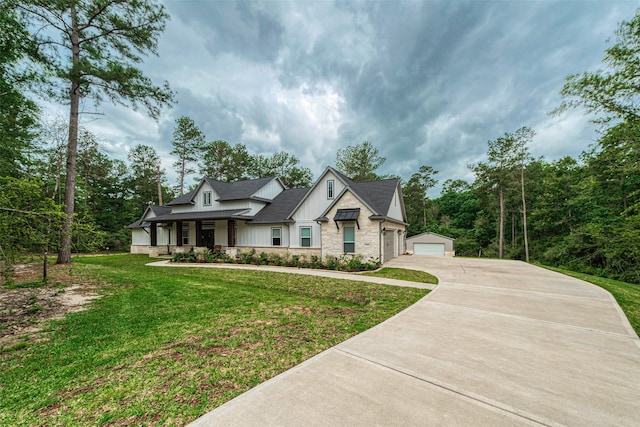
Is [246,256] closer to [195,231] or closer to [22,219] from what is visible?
[195,231]

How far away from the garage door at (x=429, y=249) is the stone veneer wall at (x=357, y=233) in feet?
46.3

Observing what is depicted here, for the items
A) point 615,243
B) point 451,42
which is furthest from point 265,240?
point 615,243

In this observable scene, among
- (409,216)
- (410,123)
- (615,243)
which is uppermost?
(410,123)

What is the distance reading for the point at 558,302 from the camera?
6.22 metres

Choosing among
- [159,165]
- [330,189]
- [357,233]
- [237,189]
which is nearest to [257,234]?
[237,189]

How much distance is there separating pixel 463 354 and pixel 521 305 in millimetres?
3962

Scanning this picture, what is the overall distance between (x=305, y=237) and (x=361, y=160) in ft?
69.5

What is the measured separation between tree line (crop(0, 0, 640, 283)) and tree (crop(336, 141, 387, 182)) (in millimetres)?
150

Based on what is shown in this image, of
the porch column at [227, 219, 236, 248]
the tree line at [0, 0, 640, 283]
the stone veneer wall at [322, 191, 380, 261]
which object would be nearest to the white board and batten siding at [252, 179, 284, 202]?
the porch column at [227, 219, 236, 248]

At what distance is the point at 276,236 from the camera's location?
17.0 metres

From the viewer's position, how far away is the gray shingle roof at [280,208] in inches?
672

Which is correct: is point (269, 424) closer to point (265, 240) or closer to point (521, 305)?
point (521, 305)

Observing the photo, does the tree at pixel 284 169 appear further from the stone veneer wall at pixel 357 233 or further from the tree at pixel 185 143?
the stone veneer wall at pixel 357 233

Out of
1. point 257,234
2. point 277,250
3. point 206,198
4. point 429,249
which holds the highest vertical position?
point 206,198
